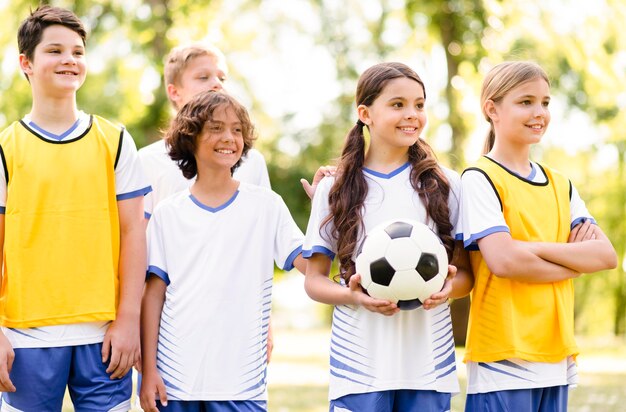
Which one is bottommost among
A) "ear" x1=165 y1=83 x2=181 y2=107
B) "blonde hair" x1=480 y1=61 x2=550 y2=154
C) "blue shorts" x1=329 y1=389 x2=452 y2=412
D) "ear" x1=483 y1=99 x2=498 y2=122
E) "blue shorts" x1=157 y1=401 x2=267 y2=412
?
"blue shorts" x1=157 y1=401 x2=267 y2=412

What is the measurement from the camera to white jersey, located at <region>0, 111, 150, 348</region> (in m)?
4.16

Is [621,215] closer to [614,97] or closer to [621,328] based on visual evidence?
[621,328]

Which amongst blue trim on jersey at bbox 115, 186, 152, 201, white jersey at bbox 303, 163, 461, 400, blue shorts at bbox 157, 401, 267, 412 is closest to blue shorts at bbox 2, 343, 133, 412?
blue shorts at bbox 157, 401, 267, 412

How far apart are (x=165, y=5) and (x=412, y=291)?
51.5 feet

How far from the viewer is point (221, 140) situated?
4418 mm

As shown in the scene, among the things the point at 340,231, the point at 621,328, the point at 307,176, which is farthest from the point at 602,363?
the point at 621,328

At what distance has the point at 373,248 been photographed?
3.88 meters

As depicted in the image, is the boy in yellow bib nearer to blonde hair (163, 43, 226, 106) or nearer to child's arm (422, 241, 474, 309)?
blonde hair (163, 43, 226, 106)

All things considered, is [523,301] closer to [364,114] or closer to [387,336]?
[387,336]

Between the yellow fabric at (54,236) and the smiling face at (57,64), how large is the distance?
24 centimetres

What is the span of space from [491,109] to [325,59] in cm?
1596

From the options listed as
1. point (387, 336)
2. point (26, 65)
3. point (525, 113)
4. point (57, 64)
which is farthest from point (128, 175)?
point (525, 113)

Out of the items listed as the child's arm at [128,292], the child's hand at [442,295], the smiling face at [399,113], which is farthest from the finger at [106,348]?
the smiling face at [399,113]

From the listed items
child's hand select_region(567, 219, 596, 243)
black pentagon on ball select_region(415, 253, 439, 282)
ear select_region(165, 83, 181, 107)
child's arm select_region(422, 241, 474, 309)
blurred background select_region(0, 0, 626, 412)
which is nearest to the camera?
black pentagon on ball select_region(415, 253, 439, 282)
